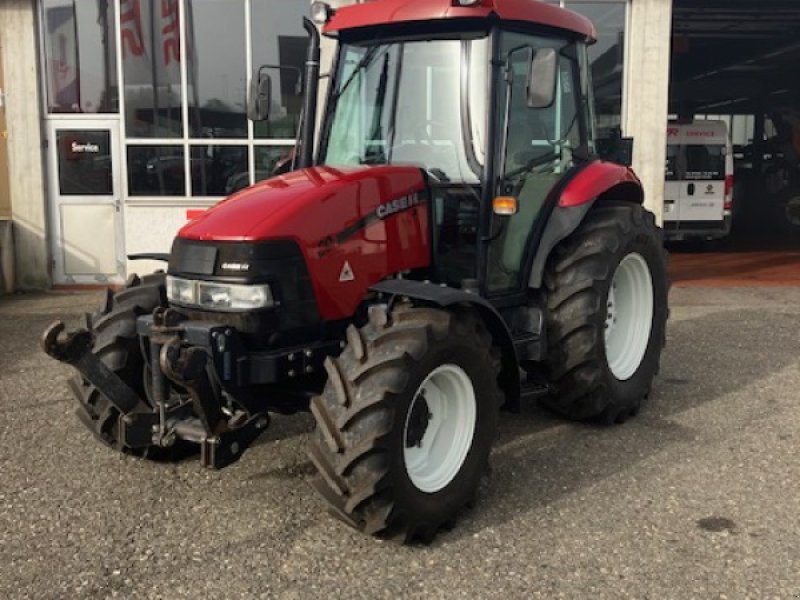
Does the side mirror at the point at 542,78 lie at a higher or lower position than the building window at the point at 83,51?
lower

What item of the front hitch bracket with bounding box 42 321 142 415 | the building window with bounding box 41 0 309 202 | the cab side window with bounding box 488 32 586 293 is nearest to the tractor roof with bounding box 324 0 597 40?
the cab side window with bounding box 488 32 586 293

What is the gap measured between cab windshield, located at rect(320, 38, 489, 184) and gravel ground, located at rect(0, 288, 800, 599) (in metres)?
1.64

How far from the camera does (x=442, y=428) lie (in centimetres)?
399

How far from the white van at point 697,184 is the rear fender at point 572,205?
10.0 metres

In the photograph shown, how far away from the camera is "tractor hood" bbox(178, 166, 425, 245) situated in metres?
3.77

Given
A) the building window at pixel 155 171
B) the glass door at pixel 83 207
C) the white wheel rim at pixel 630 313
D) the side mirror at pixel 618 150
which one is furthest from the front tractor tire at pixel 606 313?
the glass door at pixel 83 207

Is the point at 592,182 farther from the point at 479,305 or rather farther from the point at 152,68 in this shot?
the point at 152,68

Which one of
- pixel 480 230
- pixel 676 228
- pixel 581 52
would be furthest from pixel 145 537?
pixel 676 228

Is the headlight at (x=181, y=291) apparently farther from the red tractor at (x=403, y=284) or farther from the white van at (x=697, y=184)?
the white van at (x=697, y=184)

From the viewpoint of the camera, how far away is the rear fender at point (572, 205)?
4816mm

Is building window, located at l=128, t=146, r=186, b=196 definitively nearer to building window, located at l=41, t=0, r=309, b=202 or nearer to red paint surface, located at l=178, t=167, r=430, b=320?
building window, located at l=41, t=0, r=309, b=202

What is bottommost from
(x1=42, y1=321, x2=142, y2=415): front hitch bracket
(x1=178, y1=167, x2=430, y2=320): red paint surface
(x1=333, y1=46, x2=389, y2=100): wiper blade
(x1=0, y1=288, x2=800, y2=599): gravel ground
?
(x1=0, y1=288, x2=800, y2=599): gravel ground

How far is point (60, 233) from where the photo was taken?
35.4 feet

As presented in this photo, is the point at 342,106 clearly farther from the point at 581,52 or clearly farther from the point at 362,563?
the point at 362,563
